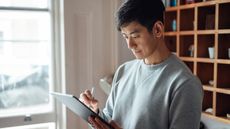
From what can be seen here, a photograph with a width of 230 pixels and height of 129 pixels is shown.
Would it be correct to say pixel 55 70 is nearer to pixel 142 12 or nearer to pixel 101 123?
pixel 101 123

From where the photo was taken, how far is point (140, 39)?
98 centimetres

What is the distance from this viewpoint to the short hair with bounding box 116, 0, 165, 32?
0.95m

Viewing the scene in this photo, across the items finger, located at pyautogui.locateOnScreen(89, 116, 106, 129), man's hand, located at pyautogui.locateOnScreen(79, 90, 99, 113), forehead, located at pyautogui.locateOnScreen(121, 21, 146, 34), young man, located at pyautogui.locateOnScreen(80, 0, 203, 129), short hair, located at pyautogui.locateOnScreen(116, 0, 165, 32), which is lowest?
finger, located at pyautogui.locateOnScreen(89, 116, 106, 129)

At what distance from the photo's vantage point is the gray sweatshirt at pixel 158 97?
0.89 metres

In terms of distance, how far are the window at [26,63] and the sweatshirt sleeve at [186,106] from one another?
136 centimetres

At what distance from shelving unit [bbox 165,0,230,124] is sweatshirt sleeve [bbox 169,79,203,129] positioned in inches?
28.8

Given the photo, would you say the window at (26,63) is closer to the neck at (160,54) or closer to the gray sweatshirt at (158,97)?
the gray sweatshirt at (158,97)

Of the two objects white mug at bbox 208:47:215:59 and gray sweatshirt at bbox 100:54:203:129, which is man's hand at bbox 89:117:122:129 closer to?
gray sweatshirt at bbox 100:54:203:129

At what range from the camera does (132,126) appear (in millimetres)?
1013

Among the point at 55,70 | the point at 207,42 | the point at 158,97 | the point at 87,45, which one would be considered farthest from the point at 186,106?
the point at 55,70

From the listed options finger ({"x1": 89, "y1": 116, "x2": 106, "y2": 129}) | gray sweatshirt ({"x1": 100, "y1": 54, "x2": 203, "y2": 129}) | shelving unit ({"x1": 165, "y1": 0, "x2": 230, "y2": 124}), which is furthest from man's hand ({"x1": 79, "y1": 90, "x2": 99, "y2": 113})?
shelving unit ({"x1": 165, "y1": 0, "x2": 230, "y2": 124})

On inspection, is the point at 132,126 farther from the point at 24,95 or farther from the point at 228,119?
the point at 24,95

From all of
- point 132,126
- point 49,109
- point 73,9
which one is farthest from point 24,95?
point 132,126

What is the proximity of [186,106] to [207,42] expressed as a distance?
980mm
